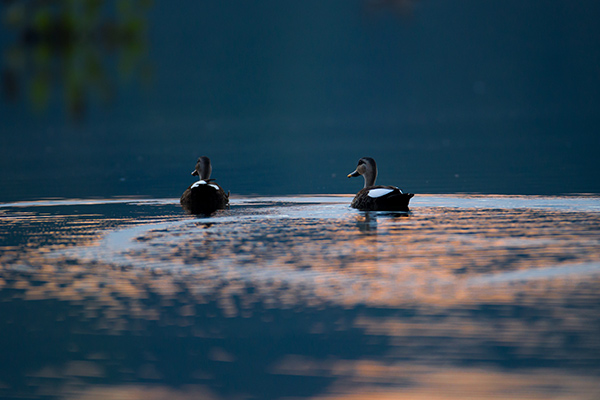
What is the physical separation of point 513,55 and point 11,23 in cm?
14421

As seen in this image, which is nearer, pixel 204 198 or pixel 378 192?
pixel 378 192

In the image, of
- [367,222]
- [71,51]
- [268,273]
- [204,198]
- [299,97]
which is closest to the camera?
[71,51]

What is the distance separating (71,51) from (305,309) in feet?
15.8

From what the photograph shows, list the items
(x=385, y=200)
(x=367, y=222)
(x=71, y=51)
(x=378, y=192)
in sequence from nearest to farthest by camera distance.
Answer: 1. (x=71, y=51)
2. (x=367, y=222)
3. (x=385, y=200)
4. (x=378, y=192)

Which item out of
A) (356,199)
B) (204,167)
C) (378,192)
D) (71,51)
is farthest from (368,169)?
(71,51)

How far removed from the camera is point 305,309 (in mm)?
8773

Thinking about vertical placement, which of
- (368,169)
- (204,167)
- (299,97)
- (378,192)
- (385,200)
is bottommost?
(385,200)

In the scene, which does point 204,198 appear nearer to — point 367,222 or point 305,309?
point 367,222

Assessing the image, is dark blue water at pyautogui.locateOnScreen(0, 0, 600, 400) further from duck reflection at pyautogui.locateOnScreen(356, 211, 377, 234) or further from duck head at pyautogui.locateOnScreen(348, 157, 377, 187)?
duck head at pyautogui.locateOnScreen(348, 157, 377, 187)

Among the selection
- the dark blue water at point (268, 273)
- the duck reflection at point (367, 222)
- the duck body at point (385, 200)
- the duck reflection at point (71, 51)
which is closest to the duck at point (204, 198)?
the dark blue water at point (268, 273)

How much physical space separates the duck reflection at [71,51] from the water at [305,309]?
2.87 meters

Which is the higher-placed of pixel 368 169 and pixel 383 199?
pixel 368 169

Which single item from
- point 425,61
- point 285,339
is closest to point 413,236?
point 285,339

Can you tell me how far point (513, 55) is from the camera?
14325cm
